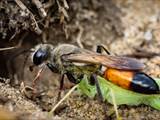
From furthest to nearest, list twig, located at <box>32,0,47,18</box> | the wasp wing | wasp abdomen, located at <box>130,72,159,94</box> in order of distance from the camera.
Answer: twig, located at <box>32,0,47,18</box> < the wasp wing < wasp abdomen, located at <box>130,72,159,94</box>

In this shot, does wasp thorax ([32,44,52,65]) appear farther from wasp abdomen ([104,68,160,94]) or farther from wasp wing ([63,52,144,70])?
wasp abdomen ([104,68,160,94])

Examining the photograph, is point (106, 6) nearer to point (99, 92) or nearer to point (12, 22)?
point (12, 22)

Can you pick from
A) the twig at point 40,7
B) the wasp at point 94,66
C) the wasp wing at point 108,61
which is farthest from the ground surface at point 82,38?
the wasp wing at point 108,61

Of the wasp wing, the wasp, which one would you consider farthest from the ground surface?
the wasp wing

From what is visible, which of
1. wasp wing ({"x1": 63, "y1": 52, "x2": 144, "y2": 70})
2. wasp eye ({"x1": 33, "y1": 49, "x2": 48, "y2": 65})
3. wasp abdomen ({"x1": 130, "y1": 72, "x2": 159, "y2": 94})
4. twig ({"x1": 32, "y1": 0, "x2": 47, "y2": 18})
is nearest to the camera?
wasp abdomen ({"x1": 130, "y1": 72, "x2": 159, "y2": 94})

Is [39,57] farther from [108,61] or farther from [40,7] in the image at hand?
[108,61]

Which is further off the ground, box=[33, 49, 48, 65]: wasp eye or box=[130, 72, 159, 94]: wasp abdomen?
box=[33, 49, 48, 65]: wasp eye

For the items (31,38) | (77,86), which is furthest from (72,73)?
(31,38)

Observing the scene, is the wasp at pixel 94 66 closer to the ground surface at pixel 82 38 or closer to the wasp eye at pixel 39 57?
the wasp eye at pixel 39 57
